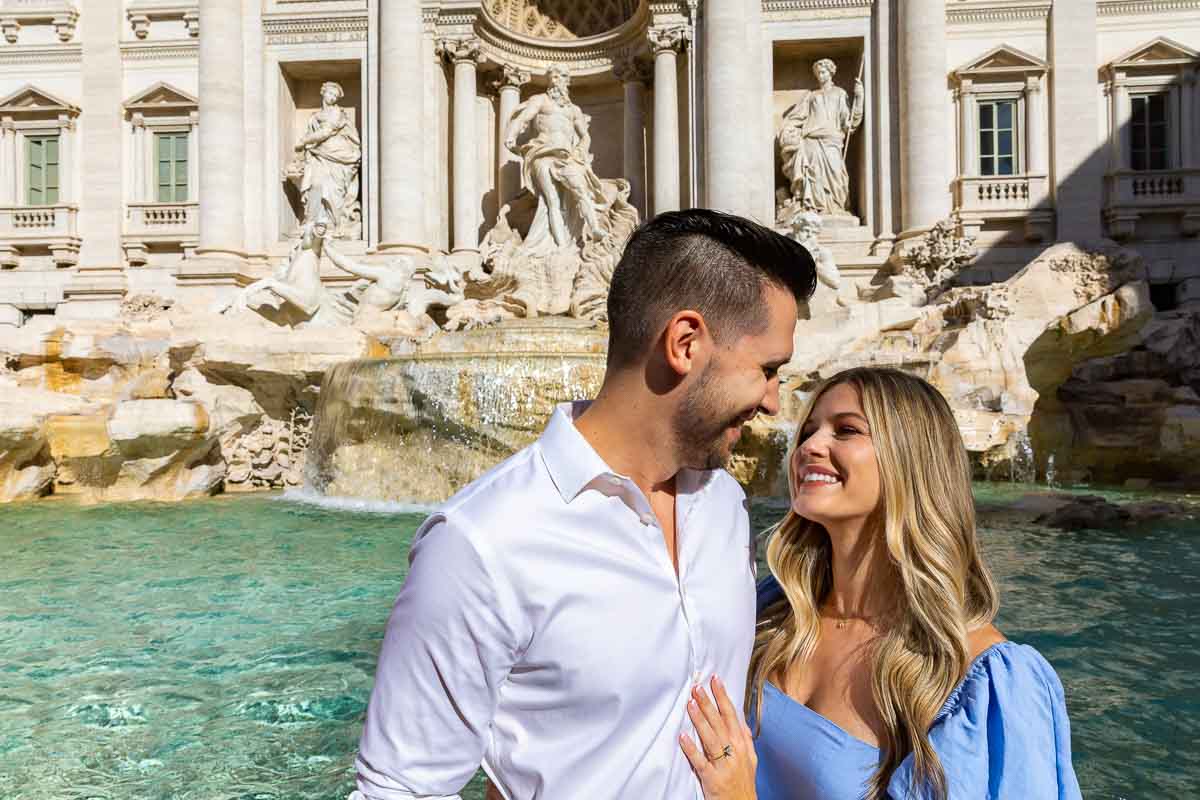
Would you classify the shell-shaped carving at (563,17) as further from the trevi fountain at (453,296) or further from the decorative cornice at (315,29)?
the decorative cornice at (315,29)

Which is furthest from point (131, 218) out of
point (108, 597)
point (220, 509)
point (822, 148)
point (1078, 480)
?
point (1078, 480)

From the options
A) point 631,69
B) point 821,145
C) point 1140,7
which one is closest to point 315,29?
point 631,69

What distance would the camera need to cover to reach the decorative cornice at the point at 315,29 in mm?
15234

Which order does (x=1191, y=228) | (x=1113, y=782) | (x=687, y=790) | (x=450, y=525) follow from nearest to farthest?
(x=450, y=525) < (x=687, y=790) < (x=1113, y=782) < (x=1191, y=228)

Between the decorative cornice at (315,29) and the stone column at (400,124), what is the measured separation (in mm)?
731

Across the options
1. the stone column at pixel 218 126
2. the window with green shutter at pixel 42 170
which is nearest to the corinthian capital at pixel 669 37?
the stone column at pixel 218 126

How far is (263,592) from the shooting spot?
4.86 m

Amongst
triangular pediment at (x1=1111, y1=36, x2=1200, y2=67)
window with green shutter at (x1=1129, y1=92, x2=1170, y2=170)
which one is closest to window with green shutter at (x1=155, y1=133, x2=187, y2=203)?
triangular pediment at (x1=1111, y1=36, x2=1200, y2=67)

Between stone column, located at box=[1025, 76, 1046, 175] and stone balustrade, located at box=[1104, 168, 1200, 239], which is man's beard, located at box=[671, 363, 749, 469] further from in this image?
stone balustrade, located at box=[1104, 168, 1200, 239]

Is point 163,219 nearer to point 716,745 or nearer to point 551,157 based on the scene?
point 551,157

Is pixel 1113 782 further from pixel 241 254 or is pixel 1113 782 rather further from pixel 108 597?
pixel 241 254

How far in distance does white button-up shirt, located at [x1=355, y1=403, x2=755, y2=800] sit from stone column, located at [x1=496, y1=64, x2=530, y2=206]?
1482cm

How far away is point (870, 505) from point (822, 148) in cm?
1403

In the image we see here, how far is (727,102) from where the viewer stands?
14117 mm
